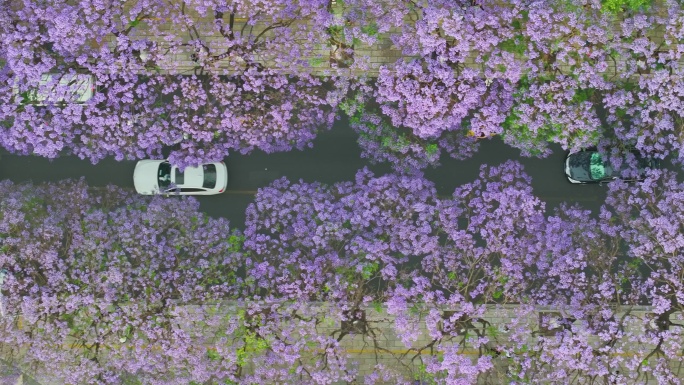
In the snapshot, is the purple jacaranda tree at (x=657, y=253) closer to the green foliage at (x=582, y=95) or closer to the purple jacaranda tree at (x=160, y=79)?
the green foliage at (x=582, y=95)

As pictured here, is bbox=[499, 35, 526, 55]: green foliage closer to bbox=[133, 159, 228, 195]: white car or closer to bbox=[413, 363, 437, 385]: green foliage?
bbox=[413, 363, 437, 385]: green foliage

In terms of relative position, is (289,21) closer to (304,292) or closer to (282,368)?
(304,292)

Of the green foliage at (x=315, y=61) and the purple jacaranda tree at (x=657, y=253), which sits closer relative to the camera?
the purple jacaranda tree at (x=657, y=253)

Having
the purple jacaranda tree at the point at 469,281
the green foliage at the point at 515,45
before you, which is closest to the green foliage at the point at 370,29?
the green foliage at the point at 515,45

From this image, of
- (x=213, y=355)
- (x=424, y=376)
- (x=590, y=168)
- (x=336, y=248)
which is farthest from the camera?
(x=590, y=168)

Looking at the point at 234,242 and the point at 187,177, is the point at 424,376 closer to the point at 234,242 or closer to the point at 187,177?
the point at 234,242

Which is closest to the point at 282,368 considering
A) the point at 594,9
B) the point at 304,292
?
the point at 304,292

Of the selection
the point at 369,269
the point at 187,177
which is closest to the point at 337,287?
the point at 369,269
